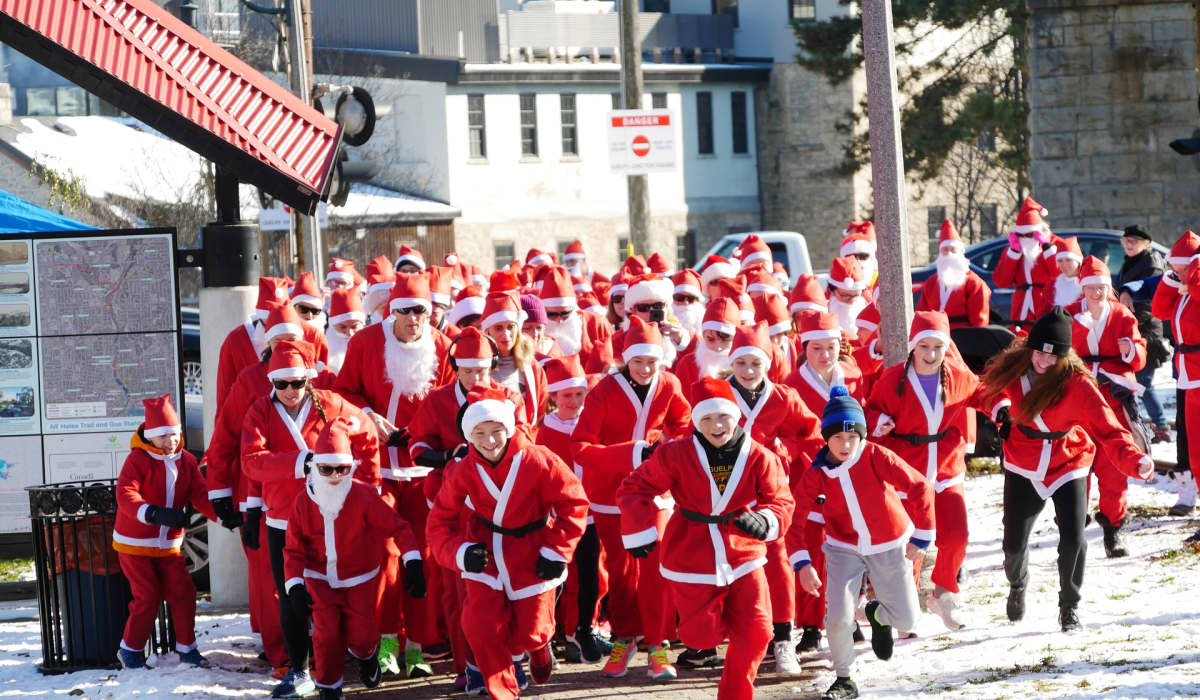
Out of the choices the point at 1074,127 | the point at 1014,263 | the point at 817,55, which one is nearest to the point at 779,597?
the point at 1014,263

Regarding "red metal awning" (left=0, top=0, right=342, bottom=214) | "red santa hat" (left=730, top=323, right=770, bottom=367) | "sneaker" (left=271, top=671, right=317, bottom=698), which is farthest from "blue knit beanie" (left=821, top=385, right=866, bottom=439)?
"red metal awning" (left=0, top=0, right=342, bottom=214)

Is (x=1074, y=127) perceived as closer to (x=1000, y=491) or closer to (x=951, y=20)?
(x=1000, y=491)

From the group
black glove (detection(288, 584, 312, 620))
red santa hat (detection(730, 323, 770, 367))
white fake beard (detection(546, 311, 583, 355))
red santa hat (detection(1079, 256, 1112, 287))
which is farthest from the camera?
red santa hat (detection(1079, 256, 1112, 287))

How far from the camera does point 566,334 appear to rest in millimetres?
11734

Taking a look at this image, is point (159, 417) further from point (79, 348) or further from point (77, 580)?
point (79, 348)

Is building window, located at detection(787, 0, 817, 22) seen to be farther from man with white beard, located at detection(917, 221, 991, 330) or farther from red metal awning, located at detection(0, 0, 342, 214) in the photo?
red metal awning, located at detection(0, 0, 342, 214)

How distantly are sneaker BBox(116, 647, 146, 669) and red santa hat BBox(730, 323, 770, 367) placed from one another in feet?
11.7

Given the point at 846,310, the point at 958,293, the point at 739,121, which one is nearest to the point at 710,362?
the point at 846,310

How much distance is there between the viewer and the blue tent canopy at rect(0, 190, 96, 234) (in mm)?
13320

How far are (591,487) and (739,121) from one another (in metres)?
42.2

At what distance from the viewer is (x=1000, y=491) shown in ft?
44.3

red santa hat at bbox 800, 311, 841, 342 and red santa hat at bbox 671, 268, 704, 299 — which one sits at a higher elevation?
red santa hat at bbox 671, 268, 704, 299

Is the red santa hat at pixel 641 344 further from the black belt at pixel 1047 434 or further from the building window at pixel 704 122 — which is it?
the building window at pixel 704 122

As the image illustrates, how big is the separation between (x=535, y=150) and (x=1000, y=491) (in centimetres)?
3411
